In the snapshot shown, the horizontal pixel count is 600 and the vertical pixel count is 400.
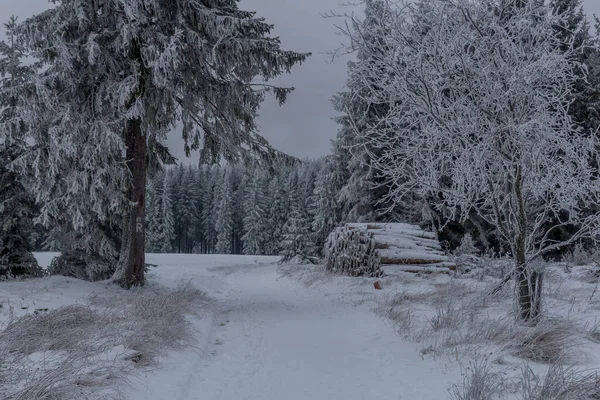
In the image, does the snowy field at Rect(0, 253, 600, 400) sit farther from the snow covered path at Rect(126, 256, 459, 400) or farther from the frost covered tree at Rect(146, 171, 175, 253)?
the frost covered tree at Rect(146, 171, 175, 253)

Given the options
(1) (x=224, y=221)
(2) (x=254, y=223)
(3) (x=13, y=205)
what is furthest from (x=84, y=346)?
(1) (x=224, y=221)

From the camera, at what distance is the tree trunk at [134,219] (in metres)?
9.81

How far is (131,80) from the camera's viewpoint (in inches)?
339

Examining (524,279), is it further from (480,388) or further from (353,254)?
(353,254)

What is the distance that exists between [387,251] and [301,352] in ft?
23.5

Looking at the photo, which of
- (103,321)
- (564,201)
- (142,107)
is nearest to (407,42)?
(564,201)

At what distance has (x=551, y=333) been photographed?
176 inches

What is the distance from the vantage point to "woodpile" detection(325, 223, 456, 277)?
12016 mm

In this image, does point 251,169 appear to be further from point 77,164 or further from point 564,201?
point 564,201

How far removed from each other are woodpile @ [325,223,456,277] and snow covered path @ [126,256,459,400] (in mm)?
4652

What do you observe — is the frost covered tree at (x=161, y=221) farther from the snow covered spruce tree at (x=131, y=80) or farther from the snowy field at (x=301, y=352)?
the snowy field at (x=301, y=352)

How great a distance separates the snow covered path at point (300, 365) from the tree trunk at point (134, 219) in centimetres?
351

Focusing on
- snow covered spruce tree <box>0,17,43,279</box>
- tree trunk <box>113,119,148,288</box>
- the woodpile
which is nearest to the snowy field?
tree trunk <box>113,119,148,288</box>

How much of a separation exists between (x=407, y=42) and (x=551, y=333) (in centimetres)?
358
